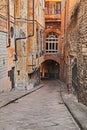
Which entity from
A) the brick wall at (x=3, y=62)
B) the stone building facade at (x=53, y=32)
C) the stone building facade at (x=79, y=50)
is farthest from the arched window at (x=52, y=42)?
the brick wall at (x=3, y=62)

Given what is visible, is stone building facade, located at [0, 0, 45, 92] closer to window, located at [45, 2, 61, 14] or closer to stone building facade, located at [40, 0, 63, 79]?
stone building facade, located at [40, 0, 63, 79]

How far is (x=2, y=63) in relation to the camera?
54.3ft

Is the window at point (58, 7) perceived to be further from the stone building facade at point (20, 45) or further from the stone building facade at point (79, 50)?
the stone building facade at point (79, 50)

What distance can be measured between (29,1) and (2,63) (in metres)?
7.93

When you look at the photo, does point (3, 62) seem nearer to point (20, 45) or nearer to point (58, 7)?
point (20, 45)

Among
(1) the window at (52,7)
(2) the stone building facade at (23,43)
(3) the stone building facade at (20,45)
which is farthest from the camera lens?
(1) the window at (52,7)

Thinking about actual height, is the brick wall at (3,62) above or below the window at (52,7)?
below

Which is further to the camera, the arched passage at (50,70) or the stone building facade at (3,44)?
the arched passage at (50,70)

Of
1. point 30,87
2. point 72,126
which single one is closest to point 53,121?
point 72,126

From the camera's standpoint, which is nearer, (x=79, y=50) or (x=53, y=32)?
(x=79, y=50)

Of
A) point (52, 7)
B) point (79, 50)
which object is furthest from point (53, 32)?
point (79, 50)

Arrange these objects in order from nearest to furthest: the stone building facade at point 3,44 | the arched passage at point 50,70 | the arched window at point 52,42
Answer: the stone building facade at point 3,44
the arched window at point 52,42
the arched passage at point 50,70

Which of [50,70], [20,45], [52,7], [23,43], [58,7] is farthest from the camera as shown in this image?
[50,70]

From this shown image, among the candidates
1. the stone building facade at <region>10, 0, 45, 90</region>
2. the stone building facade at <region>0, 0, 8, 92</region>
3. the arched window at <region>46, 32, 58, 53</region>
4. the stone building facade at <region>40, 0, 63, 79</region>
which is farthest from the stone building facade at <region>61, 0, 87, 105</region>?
the arched window at <region>46, 32, 58, 53</region>
